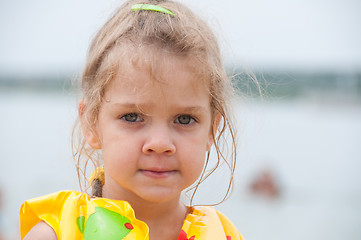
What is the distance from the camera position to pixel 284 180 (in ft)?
33.1

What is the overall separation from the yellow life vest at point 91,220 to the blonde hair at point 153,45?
0.32 meters

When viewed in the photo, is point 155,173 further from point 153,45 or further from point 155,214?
point 153,45

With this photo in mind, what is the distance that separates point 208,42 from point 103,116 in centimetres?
49

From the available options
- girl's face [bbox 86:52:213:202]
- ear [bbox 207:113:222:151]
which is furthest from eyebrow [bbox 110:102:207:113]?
ear [bbox 207:113:222:151]

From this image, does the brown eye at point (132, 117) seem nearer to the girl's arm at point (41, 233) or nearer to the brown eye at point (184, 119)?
the brown eye at point (184, 119)

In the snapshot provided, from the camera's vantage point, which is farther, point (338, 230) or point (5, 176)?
point (5, 176)

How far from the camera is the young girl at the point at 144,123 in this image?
5.67 feet

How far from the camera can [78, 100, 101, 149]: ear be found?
195 centimetres

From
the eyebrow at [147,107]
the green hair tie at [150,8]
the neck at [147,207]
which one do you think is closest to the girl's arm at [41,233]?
the neck at [147,207]

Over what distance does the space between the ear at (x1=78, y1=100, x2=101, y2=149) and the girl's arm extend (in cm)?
36

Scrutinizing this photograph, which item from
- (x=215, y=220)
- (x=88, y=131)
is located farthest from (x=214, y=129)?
(x=88, y=131)

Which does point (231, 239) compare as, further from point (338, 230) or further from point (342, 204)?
point (342, 204)

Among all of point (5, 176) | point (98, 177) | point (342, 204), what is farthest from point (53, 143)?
point (98, 177)

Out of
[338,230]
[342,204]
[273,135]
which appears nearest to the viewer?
[338,230]
